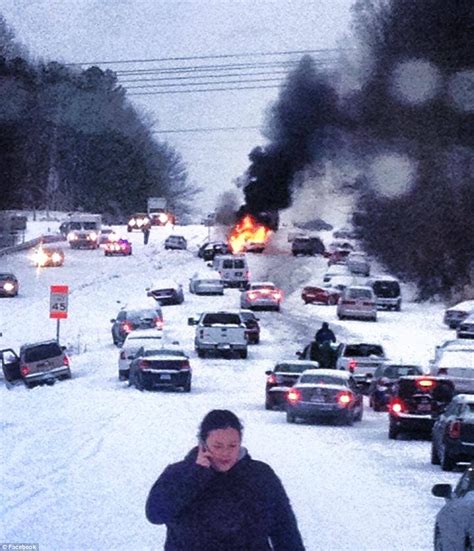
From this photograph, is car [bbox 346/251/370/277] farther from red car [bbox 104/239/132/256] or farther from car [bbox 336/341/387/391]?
car [bbox 336/341/387/391]

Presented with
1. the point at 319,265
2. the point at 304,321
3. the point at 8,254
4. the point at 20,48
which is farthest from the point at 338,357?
the point at 20,48

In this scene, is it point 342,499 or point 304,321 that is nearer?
point 342,499

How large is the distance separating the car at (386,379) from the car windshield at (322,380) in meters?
3.18

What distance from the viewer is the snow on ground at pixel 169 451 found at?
14.7 m

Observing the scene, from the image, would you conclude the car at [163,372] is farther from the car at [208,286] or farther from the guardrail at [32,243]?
the guardrail at [32,243]

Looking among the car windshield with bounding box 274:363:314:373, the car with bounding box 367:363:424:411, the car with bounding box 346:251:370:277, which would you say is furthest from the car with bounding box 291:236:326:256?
the car with bounding box 367:363:424:411

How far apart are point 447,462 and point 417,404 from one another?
677cm

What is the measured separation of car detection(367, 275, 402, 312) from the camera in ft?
226

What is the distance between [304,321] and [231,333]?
16.2m

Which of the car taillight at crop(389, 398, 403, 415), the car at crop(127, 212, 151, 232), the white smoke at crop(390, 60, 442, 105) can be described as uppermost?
the white smoke at crop(390, 60, 442, 105)

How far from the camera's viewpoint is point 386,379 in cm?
3531

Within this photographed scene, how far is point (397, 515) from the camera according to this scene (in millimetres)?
16250

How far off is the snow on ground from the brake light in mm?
1138

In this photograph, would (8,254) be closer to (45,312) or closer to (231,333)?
(45,312)
